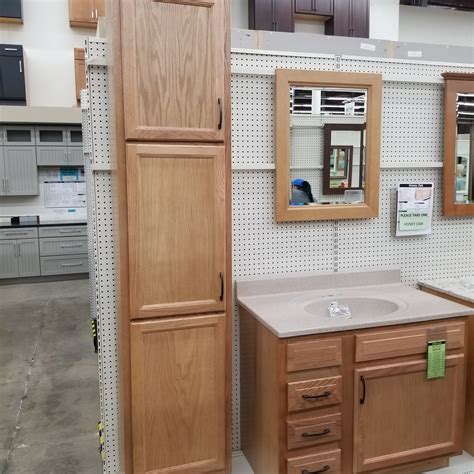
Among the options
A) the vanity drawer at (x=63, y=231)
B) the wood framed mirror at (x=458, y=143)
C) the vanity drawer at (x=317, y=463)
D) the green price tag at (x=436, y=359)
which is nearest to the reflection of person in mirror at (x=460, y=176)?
the wood framed mirror at (x=458, y=143)

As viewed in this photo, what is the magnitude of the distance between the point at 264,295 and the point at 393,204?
2.90 feet

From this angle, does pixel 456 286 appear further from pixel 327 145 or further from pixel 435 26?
pixel 435 26

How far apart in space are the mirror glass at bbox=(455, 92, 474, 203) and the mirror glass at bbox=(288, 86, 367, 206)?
58cm

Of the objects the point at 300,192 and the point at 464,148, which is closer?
the point at 300,192

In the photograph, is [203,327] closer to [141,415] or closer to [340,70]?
[141,415]

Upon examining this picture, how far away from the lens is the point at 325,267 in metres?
2.47

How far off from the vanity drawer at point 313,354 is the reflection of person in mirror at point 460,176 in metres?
1.29

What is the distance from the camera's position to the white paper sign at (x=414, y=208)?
252 cm

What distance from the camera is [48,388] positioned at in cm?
364

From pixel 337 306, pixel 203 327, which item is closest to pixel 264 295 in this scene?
pixel 337 306

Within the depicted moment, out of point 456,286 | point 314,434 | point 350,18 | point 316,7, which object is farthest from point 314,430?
point 350,18

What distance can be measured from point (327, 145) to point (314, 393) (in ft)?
3.99

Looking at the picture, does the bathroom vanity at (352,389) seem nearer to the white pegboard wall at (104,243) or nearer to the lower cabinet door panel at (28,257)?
the white pegboard wall at (104,243)

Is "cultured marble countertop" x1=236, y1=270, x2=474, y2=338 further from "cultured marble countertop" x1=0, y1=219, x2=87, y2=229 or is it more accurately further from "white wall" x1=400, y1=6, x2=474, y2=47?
"white wall" x1=400, y1=6, x2=474, y2=47
